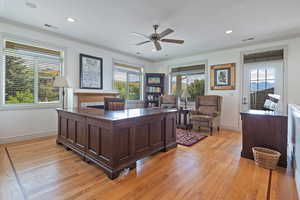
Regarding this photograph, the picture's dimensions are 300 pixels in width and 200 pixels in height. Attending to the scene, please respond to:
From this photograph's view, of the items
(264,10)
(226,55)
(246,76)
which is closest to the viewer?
(264,10)

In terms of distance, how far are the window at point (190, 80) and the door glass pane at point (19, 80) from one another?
4766 mm

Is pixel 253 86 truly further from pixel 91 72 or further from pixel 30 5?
pixel 30 5

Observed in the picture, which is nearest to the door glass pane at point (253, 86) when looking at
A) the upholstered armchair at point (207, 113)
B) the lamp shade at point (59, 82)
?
the upholstered armchair at point (207, 113)

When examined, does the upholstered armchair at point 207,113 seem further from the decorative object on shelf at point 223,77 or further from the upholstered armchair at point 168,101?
the upholstered armchair at point 168,101

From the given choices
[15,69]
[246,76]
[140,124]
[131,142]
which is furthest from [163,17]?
[15,69]

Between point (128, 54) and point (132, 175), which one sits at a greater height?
point (128, 54)

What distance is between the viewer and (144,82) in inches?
252

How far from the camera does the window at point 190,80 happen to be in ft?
17.7

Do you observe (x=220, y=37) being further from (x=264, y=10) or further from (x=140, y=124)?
(x=140, y=124)

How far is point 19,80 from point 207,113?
5072mm

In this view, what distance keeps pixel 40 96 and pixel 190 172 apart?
13.0 ft

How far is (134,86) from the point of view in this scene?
623cm

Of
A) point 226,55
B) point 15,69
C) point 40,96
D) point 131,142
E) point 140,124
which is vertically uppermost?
point 226,55

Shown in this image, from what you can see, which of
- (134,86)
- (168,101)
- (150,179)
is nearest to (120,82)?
(134,86)
